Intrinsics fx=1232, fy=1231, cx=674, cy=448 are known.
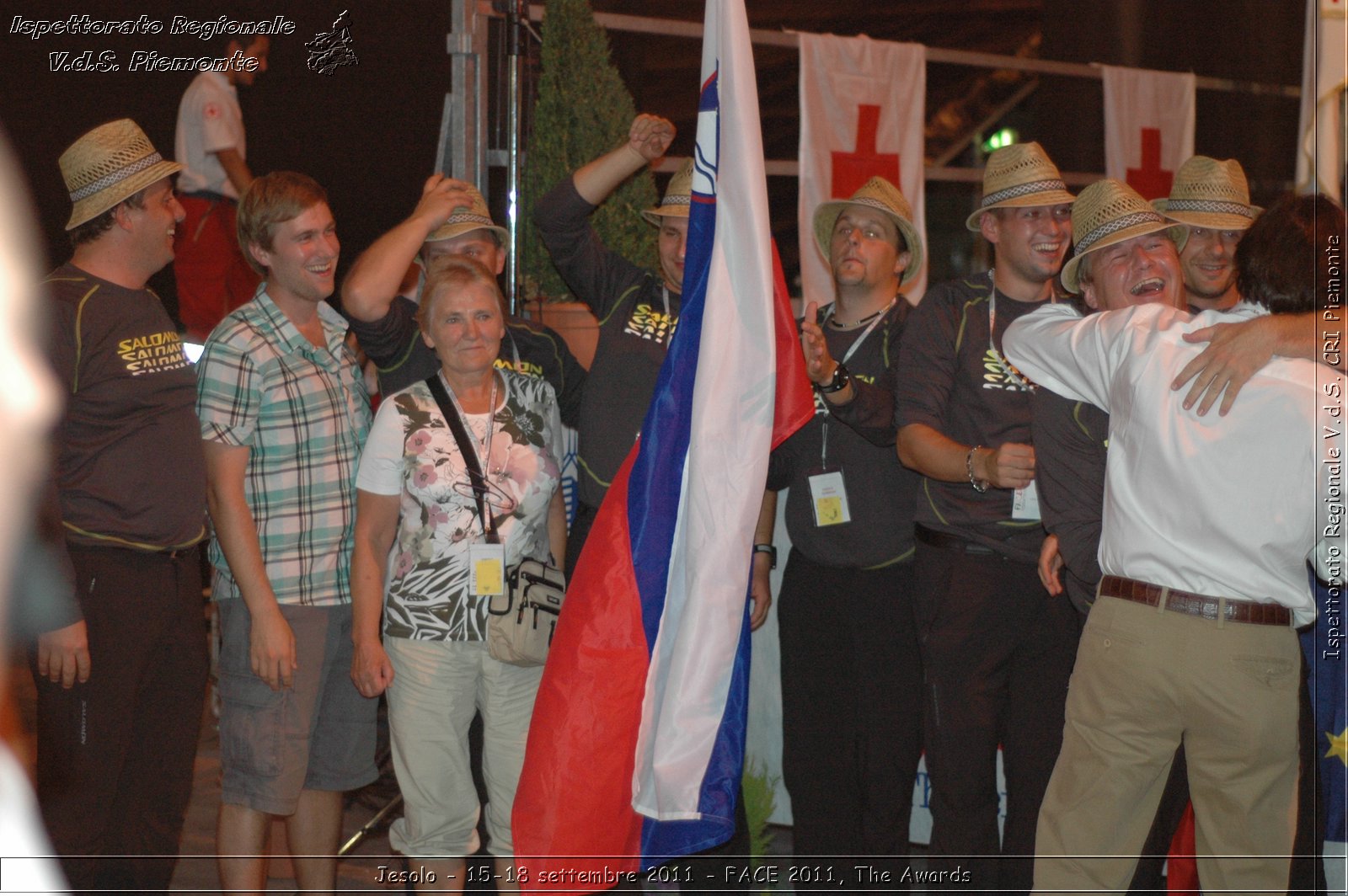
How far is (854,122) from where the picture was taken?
599 cm

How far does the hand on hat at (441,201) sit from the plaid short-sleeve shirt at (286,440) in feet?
1.46

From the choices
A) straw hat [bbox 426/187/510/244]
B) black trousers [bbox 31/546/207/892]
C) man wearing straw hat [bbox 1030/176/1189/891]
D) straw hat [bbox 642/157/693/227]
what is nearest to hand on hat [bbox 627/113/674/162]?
straw hat [bbox 642/157/693/227]

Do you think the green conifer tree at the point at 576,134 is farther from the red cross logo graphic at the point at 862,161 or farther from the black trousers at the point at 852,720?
the red cross logo graphic at the point at 862,161

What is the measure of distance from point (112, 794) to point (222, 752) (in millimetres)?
263

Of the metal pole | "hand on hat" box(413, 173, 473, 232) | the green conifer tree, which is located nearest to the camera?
"hand on hat" box(413, 173, 473, 232)

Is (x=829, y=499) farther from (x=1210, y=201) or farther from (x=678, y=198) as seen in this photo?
(x=1210, y=201)

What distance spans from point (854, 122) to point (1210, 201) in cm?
264

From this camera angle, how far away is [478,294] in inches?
121

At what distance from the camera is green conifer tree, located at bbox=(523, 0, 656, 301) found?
4.29 m

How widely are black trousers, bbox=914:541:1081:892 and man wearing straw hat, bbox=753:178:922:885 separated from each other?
0.49 ft

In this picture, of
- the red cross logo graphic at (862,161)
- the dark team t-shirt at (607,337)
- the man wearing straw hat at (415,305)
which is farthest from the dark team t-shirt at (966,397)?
the red cross logo graphic at (862,161)

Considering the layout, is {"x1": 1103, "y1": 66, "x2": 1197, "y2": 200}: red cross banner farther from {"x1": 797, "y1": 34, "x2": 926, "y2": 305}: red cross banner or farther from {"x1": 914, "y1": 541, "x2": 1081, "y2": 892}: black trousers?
{"x1": 914, "y1": 541, "x2": 1081, "y2": 892}: black trousers

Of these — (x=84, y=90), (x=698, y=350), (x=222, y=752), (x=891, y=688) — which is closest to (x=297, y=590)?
(x=222, y=752)

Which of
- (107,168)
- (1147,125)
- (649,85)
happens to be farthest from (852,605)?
(649,85)
